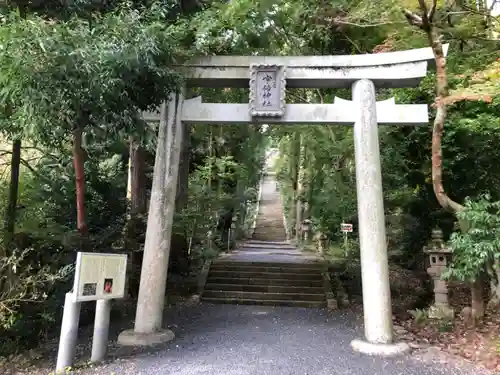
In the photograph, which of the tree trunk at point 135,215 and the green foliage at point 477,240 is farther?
the tree trunk at point 135,215

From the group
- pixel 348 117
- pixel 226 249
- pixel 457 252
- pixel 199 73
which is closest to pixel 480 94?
pixel 348 117

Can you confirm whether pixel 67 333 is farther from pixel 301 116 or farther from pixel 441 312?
pixel 441 312

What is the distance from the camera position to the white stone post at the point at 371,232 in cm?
559

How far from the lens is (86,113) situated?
4.98 meters

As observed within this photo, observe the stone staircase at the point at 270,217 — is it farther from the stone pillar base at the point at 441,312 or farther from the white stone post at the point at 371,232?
the white stone post at the point at 371,232

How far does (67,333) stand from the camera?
182 inches

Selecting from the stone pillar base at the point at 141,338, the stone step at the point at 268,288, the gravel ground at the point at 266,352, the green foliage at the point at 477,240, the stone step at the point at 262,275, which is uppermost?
the green foliage at the point at 477,240

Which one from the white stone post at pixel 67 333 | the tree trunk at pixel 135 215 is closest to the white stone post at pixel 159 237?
the white stone post at pixel 67 333

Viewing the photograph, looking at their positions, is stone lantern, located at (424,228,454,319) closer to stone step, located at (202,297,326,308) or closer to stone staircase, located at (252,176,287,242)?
stone step, located at (202,297,326,308)

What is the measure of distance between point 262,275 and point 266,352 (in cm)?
501

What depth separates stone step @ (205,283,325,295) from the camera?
9.46 meters

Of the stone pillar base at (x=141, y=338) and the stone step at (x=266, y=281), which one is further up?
the stone step at (x=266, y=281)

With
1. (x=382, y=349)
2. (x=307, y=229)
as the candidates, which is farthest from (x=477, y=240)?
(x=307, y=229)

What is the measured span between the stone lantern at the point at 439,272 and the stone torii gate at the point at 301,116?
5.46 feet
